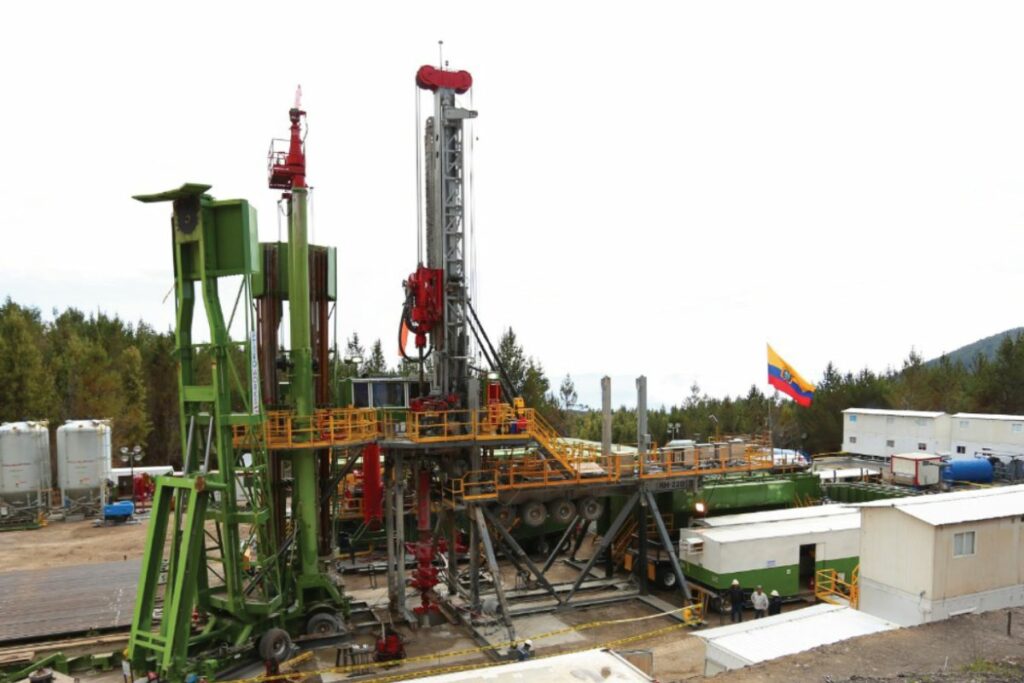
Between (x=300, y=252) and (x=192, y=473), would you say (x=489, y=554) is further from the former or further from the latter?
(x=300, y=252)

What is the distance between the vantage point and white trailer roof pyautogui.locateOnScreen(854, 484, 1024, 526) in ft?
50.2

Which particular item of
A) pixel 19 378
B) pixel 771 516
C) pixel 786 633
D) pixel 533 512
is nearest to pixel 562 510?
pixel 533 512

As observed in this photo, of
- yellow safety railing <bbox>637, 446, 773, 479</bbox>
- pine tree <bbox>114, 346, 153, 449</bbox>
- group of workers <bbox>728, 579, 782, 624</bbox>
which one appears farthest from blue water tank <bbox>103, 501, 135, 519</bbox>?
group of workers <bbox>728, 579, 782, 624</bbox>

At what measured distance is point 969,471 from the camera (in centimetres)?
3216

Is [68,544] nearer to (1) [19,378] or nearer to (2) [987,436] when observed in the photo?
(1) [19,378]

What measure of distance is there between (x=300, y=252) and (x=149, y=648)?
1015cm

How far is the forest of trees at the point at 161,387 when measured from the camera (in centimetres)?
4547

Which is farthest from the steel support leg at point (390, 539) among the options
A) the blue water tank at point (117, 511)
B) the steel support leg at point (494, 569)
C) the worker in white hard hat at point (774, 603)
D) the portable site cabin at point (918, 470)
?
the portable site cabin at point (918, 470)

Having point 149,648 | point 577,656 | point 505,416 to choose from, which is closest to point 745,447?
point 505,416

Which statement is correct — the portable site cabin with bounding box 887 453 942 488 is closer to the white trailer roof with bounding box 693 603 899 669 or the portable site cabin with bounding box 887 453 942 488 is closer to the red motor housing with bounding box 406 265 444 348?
the white trailer roof with bounding box 693 603 899 669

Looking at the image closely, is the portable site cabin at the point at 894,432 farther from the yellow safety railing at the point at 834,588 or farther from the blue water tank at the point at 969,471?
the yellow safety railing at the point at 834,588

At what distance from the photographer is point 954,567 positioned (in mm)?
14938

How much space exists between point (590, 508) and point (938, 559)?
9.62 meters

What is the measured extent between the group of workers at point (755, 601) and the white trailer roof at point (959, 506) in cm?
458
